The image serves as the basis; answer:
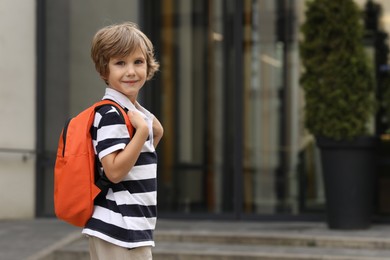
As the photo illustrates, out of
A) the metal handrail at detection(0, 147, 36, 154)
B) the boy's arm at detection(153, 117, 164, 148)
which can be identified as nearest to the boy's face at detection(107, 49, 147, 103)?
the boy's arm at detection(153, 117, 164, 148)

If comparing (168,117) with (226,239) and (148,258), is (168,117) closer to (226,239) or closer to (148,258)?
(226,239)

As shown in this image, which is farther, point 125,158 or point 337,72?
point 337,72

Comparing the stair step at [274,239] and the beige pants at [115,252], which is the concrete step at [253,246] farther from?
the beige pants at [115,252]

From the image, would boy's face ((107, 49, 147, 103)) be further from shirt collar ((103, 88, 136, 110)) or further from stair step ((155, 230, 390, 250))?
stair step ((155, 230, 390, 250))

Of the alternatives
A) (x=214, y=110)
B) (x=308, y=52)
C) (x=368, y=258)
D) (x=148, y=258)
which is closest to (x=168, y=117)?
(x=214, y=110)

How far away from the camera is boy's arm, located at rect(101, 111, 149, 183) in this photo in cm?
245

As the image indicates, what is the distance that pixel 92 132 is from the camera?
8.37 ft

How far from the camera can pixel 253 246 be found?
7.18 m

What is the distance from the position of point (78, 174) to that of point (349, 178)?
537cm

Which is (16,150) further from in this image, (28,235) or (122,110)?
(122,110)

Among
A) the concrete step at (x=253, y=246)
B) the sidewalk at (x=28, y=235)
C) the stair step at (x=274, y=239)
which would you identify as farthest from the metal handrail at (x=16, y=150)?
the stair step at (x=274, y=239)

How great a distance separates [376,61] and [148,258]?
6385 mm

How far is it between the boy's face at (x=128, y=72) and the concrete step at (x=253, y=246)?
4.07 meters

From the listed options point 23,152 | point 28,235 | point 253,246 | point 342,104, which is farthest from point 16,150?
point 342,104
